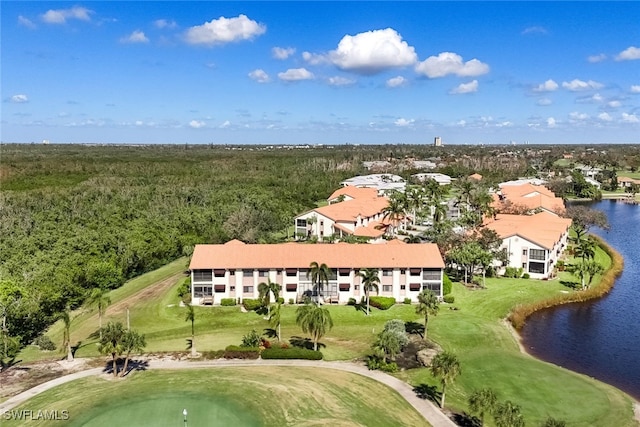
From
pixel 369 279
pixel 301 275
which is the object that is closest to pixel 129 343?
pixel 301 275

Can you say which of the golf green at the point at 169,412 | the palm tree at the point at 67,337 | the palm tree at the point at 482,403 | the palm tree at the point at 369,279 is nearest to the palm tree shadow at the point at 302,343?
the palm tree at the point at 369,279

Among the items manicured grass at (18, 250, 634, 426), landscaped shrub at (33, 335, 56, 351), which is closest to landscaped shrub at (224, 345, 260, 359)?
manicured grass at (18, 250, 634, 426)

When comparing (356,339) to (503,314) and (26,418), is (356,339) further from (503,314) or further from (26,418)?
(26,418)

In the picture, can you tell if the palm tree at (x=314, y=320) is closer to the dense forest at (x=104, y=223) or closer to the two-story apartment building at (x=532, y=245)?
the dense forest at (x=104, y=223)

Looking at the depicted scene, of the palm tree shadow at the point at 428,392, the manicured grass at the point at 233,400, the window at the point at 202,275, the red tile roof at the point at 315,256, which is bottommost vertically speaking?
the palm tree shadow at the point at 428,392

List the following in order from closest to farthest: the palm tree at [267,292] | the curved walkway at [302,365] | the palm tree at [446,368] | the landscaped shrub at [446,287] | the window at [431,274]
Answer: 1. the palm tree at [446,368]
2. the curved walkway at [302,365]
3. the palm tree at [267,292]
4. the window at [431,274]
5. the landscaped shrub at [446,287]

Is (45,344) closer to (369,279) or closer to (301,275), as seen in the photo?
(301,275)

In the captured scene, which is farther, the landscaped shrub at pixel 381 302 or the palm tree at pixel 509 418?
the landscaped shrub at pixel 381 302
